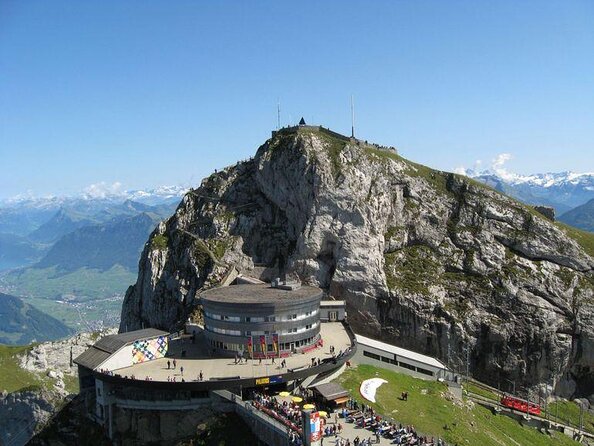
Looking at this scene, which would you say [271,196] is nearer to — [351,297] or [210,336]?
[351,297]

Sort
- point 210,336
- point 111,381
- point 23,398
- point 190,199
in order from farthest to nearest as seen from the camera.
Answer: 1. point 190,199
2. point 23,398
3. point 210,336
4. point 111,381

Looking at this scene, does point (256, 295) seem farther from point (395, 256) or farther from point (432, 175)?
point (432, 175)

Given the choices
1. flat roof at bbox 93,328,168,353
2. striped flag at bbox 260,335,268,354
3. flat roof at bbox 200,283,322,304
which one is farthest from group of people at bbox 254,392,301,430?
flat roof at bbox 93,328,168,353

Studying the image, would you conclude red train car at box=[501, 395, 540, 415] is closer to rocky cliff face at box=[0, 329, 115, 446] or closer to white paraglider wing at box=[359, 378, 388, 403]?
white paraglider wing at box=[359, 378, 388, 403]

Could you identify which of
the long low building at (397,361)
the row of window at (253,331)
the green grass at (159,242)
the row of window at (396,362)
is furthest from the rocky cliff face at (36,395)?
the row of window at (396,362)

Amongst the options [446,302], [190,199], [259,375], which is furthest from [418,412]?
[190,199]

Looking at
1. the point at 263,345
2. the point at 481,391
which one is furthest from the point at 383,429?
the point at 481,391

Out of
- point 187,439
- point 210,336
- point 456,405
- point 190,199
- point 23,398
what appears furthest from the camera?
point 190,199
